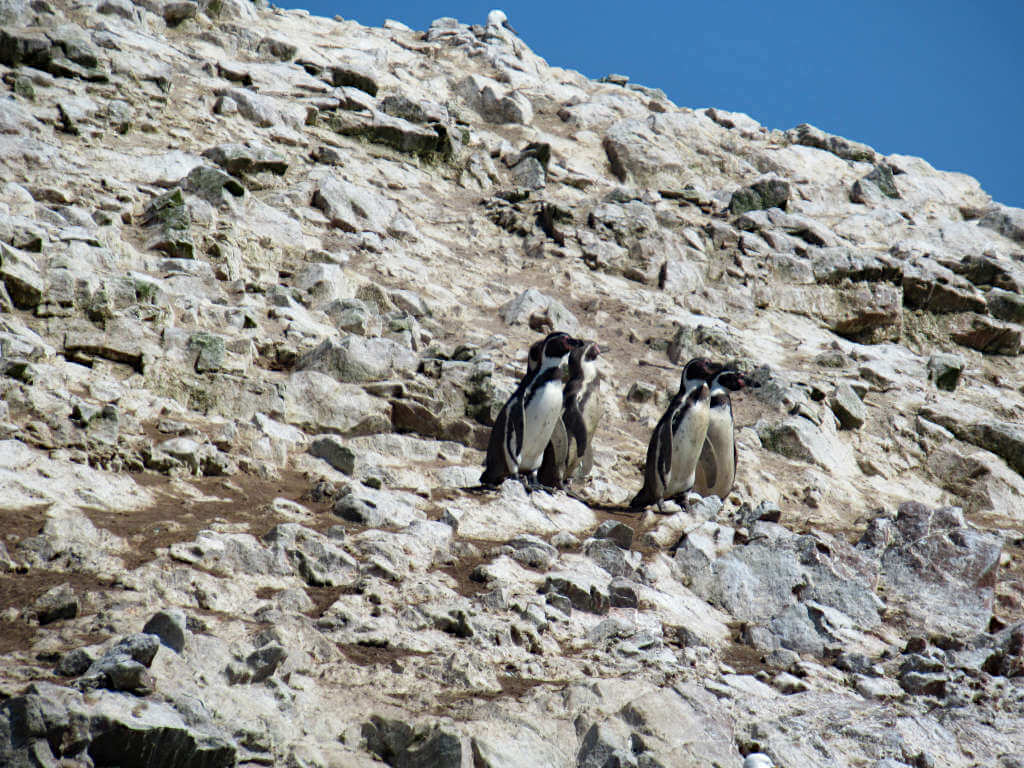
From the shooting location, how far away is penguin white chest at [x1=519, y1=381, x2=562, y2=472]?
8.37 m

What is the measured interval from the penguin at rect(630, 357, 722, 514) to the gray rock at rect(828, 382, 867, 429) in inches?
131

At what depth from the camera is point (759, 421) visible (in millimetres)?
11383

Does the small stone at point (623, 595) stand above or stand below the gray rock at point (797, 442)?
below

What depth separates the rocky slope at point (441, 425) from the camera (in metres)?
3.94

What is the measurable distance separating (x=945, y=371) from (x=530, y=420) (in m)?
8.53

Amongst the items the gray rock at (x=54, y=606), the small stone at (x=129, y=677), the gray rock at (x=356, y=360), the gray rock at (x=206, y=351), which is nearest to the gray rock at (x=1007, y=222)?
the gray rock at (x=356, y=360)

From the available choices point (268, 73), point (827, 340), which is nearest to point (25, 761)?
point (827, 340)

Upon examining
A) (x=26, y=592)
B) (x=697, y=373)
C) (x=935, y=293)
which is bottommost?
(x=26, y=592)

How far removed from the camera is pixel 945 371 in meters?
13.9

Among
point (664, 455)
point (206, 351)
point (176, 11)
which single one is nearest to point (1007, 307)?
point (664, 455)

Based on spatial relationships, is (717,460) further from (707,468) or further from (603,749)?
(603,749)

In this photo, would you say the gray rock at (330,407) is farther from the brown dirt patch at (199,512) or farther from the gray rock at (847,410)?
the gray rock at (847,410)

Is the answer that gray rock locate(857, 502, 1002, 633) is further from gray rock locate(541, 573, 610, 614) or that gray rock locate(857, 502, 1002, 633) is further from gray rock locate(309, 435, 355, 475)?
gray rock locate(309, 435, 355, 475)

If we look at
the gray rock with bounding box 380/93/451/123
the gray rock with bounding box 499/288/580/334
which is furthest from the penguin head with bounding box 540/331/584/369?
the gray rock with bounding box 380/93/451/123
